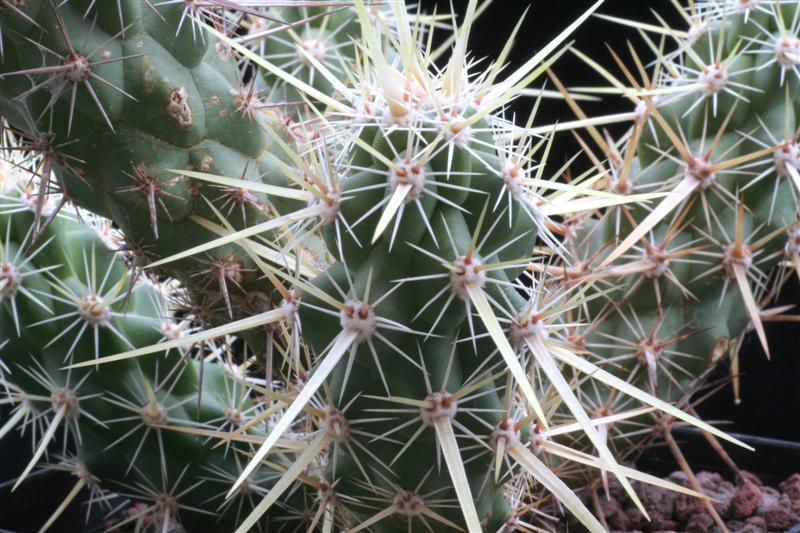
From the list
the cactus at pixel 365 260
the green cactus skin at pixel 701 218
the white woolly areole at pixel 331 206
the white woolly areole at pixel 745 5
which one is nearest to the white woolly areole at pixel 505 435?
the cactus at pixel 365 260

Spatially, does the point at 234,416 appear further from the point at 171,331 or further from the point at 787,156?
the point at 787,156

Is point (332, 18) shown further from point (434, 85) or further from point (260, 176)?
point (434, 85)

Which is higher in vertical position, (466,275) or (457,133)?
(457,133)

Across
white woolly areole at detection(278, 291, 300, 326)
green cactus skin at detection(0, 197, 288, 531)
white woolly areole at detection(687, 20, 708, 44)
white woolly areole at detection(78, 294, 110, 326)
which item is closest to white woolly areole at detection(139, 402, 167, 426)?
green cactus skin at detection(0, 197, 288, 531)

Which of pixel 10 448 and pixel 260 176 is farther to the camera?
pixel 10 448

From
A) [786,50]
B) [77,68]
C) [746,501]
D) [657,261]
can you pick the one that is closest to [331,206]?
[77,68]

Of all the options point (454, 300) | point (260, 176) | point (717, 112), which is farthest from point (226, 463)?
point (717, 112)

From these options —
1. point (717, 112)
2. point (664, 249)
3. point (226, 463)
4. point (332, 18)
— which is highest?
point (332, 18)
